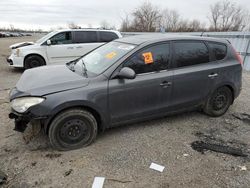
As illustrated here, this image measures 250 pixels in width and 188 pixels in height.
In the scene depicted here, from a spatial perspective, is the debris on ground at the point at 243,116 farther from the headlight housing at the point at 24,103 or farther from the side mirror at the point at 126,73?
the headlight housing at the point at 24,103

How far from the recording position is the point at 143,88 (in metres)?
3.40

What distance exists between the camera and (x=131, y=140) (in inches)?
137

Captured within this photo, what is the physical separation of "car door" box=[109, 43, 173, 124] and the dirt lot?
44 cm

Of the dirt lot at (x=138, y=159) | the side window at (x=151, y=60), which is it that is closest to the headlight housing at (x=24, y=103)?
the dirt lot at (x=138, y=159)

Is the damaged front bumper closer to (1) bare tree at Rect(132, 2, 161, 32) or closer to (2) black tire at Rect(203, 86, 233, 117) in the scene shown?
(2) black tire at Rect(203, 86, 233, 117)

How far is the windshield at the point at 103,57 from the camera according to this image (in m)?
3.40

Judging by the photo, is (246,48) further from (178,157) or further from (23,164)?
(23,164)

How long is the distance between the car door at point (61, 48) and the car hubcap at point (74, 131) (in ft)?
19.4

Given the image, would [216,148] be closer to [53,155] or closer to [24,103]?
[53,155]

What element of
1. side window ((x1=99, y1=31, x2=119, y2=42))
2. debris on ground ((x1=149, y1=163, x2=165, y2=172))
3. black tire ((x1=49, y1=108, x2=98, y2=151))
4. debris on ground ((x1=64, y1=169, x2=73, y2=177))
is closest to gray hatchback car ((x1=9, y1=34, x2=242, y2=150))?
black tire ((x1=49, y1=108, x2=98, y2=151))

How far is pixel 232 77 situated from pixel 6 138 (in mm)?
4279

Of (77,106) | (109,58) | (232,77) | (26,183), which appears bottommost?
(26,183)

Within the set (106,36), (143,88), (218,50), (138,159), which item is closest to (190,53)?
(218,50)

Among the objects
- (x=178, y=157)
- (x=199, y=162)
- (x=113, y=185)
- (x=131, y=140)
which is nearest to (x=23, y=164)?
(x=113, y=185)
